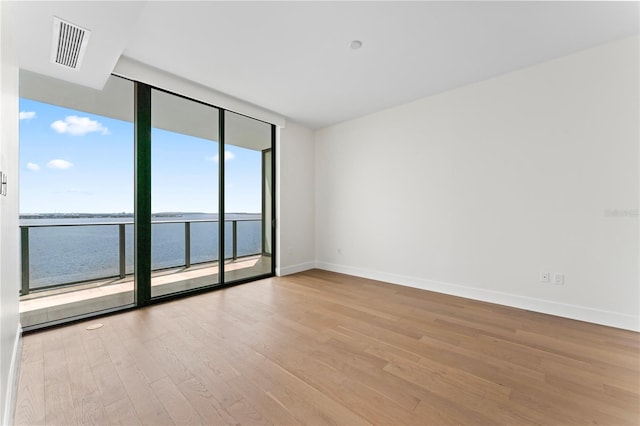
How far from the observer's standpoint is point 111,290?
3.54 metres

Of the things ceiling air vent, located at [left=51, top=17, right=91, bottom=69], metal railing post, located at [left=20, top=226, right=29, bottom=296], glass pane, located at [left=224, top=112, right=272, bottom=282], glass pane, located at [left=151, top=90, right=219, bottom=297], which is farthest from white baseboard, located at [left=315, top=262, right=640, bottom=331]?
metal railing post, located at [left=20, top=226, right=29, bottom=296]

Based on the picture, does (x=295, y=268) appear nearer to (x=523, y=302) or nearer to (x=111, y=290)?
(x=111, y=290)

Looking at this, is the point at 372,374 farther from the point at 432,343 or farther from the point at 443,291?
the point at 443,291

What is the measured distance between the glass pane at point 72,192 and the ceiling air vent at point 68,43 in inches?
29.7

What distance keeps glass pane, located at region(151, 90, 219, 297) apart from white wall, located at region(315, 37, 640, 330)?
2.51m

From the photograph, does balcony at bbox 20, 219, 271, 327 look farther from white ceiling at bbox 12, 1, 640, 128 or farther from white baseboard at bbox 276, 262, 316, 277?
white ceiling at bbox 12, 1, 640, 128

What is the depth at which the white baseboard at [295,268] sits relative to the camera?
459 centimetres

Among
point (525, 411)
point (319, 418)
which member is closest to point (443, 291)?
point (525, 411)

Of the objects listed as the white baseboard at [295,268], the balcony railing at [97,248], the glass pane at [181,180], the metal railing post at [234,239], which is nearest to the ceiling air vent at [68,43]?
the glass pane at [181,180]

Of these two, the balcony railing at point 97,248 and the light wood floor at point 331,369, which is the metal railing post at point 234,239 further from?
the light wood floor at point 331,369

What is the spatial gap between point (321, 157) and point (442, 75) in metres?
2.58

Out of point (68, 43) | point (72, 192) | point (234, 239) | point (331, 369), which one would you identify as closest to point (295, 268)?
point (234, 239)

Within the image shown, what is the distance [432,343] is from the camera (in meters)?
2.21

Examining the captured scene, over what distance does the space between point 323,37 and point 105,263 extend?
4.37 m
